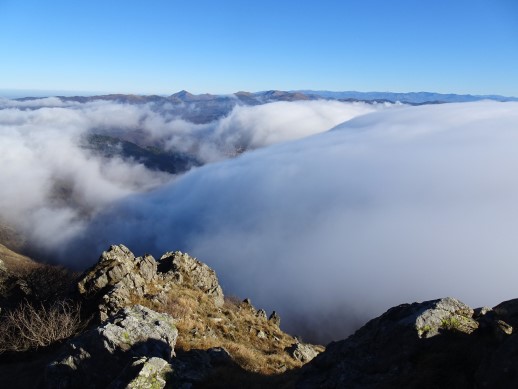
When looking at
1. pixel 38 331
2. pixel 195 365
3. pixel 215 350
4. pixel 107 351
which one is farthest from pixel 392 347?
pixel 38 331

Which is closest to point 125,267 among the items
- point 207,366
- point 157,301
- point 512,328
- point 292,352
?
point 157,301

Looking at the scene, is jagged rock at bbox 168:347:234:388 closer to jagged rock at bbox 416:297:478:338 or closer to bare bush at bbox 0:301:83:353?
jagged rock at bbox 416:297:478:338

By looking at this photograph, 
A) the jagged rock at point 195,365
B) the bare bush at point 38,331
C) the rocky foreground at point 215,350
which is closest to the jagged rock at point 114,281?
the rocky foreground at point 215,350

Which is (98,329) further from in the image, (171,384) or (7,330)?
(7,330)

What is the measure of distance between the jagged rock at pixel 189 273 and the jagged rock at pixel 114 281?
501 centimetres

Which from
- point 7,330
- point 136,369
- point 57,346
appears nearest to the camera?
point 136,369

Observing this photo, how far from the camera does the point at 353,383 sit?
52.3 ft

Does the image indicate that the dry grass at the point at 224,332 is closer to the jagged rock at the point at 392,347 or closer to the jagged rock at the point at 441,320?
the jagged rock at the point at 392,347

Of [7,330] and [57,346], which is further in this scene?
[7,330]

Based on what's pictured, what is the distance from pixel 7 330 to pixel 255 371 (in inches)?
882

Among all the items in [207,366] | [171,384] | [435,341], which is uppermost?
[435,341]

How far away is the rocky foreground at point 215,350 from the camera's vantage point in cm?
1457

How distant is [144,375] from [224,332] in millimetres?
22177

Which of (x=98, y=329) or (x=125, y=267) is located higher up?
(x=98, y=329)
